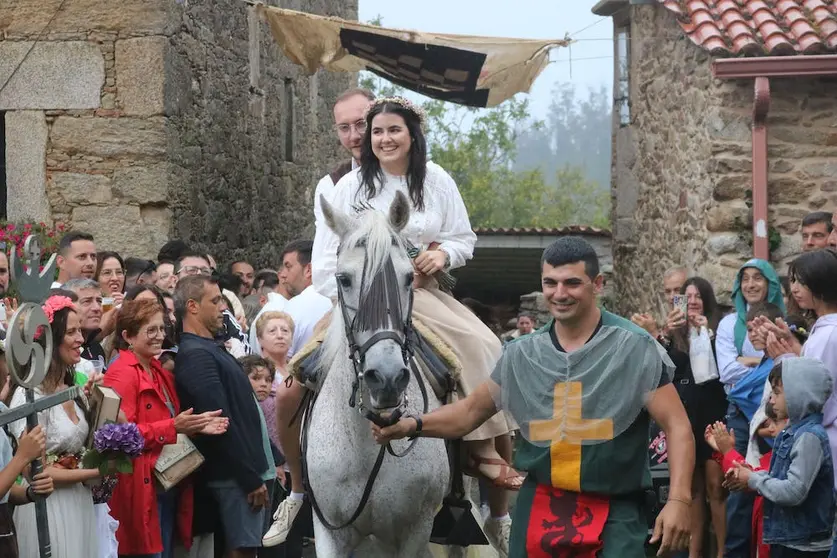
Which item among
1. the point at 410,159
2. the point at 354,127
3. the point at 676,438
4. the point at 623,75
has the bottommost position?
the point at 676,438

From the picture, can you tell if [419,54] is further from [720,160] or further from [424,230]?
[424,230]

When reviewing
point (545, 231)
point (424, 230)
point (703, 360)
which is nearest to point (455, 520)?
point (424, 230)

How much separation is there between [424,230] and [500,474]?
1.32 m

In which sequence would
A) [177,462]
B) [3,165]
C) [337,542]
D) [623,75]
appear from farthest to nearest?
[623,75], [3,165], [177,462], [337,542]

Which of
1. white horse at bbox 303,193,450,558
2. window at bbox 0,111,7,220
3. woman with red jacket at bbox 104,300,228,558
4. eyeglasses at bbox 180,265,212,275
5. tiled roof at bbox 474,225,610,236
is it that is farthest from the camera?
tiled roof at bbox 474,225,610,236

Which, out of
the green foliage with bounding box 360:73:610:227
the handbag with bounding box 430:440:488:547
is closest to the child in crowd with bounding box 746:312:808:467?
the handbag with bounding box 430:440:488:547

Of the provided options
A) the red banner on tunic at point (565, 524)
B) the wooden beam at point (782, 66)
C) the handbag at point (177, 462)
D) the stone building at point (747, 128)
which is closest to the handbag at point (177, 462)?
the handbag at point (177, 462)

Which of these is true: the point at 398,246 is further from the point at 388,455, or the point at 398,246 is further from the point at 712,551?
the point at 712,551

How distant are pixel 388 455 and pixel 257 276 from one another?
7.44m

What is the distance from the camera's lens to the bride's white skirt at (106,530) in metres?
7.24

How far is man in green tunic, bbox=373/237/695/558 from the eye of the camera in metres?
5.46

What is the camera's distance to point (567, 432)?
5.53 m

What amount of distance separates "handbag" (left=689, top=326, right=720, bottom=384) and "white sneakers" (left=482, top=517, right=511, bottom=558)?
2.76 metres

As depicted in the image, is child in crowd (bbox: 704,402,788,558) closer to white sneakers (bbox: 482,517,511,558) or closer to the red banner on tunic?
white sneakers (bbox: 482,517,511,558)
